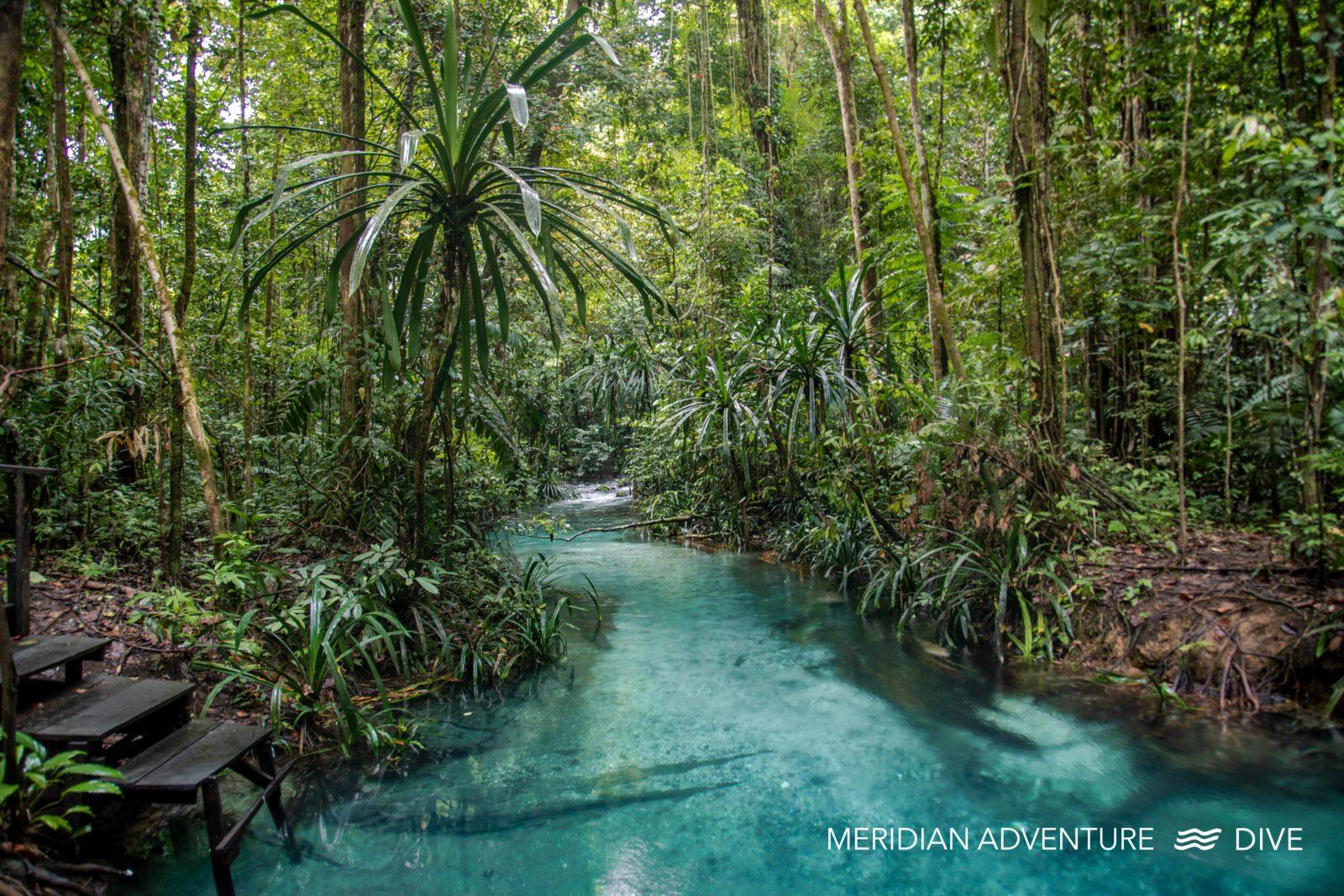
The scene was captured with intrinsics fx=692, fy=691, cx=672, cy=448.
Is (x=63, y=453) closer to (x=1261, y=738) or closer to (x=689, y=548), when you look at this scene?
(x=689, y=548)

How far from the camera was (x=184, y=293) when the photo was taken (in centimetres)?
341

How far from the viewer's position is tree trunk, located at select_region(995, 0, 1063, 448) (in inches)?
155

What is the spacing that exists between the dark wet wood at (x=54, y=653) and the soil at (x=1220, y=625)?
4063 mm

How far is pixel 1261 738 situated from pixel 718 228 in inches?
255

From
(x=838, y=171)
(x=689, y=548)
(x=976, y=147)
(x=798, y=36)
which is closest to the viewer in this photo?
(x=689, y=548)

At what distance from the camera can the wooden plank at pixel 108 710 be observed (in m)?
1.86

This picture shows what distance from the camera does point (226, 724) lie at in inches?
87.5

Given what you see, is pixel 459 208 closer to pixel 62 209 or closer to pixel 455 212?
pixel 455 212

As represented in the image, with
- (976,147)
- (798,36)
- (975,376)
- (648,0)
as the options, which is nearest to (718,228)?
(648,0)

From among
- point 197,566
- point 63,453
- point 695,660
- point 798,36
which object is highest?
point 798,36

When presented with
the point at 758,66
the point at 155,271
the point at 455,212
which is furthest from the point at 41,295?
the point at 758,66

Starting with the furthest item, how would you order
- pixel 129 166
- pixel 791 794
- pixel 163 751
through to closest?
pixel 129 166 < pixel 791 794 < pixel 163 751

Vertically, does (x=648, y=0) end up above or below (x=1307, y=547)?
above

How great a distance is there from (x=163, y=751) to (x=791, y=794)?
203 centimetres
